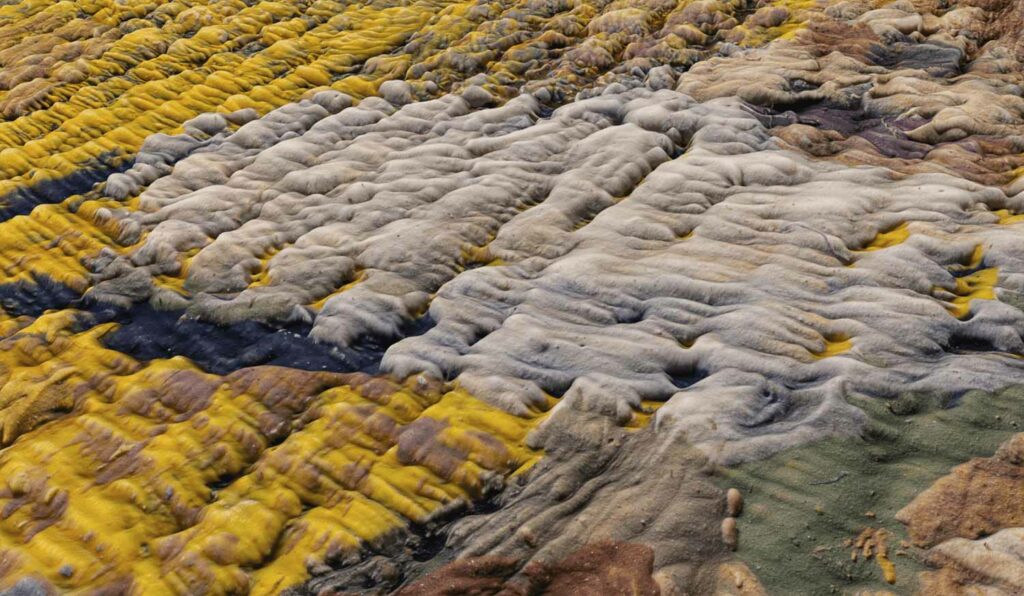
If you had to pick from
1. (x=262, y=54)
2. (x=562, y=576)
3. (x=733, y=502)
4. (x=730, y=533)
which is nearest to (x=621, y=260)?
(x=733, y=502)

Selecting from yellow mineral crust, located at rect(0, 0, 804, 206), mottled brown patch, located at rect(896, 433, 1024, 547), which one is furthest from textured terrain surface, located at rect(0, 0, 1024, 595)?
yellow mineral crust, located at rect(0, 0, 804, 206)

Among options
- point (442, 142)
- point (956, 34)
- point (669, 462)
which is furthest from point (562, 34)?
point (669, 462)

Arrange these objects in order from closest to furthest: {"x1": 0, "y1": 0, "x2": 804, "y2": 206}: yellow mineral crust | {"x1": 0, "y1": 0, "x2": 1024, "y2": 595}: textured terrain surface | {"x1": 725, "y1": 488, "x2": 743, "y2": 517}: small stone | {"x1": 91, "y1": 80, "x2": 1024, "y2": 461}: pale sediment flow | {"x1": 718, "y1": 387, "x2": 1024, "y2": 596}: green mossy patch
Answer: {"x1": 718, "y1": 387, "x2": 1024, "y2": 596}: green mossy patch
{"x1": 725, "y1": 488, "x2": 743, "y2": 517}: small stone
{"x1": 0, "y1": 0, "x2": 1024, "y2": 595}: textured terrain surface
{"x1": 91, "y1": 80, "x2": 1024, "y2": 461}: pale sediment flow
{"x1": 0, "y1": 0, "x2": 804, "y2": 206}: yellow mineral crust

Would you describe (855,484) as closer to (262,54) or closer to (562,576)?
(562,576)

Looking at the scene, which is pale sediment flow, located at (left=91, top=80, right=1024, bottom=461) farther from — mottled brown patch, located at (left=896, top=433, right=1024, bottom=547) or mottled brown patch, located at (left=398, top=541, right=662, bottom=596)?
mottled brown patch, located at (left=398, top=541, right=662, bottom=596)

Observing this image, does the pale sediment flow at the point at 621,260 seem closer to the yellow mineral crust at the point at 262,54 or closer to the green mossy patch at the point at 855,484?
the green mossy patch at the point at 855,484

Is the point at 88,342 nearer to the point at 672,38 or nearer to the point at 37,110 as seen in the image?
the point at 37,110
